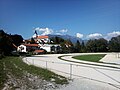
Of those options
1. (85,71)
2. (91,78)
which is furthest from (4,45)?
(91,78)

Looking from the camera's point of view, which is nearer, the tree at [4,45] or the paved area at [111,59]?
the paved area at [111,59]

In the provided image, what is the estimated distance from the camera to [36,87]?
11.8 metres

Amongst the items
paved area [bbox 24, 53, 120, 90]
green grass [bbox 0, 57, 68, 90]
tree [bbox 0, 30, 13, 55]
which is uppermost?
tree [bbox 0, 30, 13, 55]

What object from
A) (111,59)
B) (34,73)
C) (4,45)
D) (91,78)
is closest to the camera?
(91,78)

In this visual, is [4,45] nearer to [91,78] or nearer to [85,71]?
[85,71]

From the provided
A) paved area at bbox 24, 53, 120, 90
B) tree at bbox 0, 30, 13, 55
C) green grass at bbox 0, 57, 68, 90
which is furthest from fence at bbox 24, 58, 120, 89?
tree at bbox 0, 30, 13, 55

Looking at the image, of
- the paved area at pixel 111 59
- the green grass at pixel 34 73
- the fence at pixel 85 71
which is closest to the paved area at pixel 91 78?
the fence at pixel 85 71

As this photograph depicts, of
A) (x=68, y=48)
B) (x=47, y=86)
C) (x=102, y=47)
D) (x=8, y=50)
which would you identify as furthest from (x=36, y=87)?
(x=102, y=47)

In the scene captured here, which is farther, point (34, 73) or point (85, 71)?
point (85, 71)

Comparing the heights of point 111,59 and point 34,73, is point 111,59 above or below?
above

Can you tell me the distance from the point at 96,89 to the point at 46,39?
12502 cm

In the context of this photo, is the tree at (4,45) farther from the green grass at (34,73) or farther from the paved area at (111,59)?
the green grass at (34,73)

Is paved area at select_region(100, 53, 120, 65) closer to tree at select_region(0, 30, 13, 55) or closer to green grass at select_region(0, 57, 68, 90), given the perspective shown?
green grass at select_region(0, 57, 68, 90)

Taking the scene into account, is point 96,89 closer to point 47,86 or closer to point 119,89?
point 119,89
